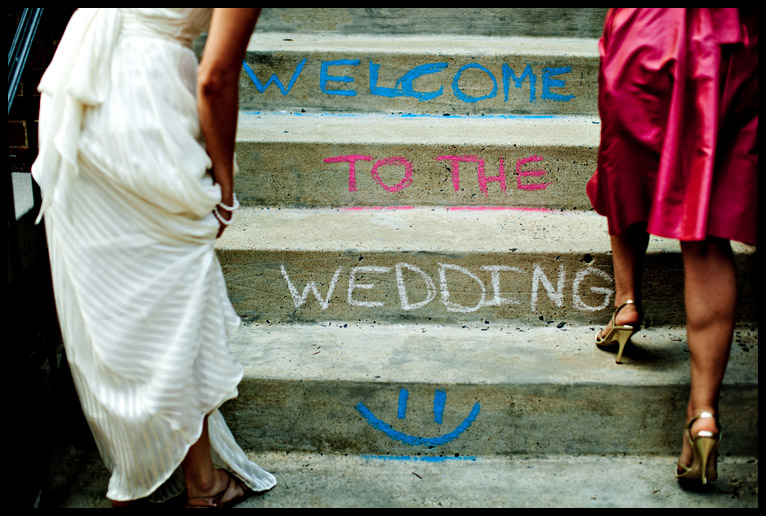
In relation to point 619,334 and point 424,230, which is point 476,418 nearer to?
point 619,334

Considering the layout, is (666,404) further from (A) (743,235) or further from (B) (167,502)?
(B) (167,502)

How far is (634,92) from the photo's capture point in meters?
1.97

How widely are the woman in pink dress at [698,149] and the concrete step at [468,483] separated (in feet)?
0.48

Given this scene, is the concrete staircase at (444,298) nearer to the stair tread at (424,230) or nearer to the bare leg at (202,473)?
the stair tread at (424,230)

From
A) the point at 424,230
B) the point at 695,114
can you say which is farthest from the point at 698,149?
the point at 424,230

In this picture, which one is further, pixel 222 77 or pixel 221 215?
pixel 221 215

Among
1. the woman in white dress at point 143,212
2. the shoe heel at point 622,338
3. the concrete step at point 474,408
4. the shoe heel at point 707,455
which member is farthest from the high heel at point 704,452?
the woman in white dress at point 143,212

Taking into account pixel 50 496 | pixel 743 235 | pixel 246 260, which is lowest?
pixel 50 496

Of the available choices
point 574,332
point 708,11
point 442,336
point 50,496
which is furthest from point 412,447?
point 708,11

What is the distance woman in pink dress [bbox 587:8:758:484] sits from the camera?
1817 millimetres

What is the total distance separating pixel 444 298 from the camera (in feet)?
8.19

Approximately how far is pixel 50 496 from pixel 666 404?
193cm

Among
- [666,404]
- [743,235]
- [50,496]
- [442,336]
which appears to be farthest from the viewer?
[442,336]

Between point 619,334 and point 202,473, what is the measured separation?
141cm
